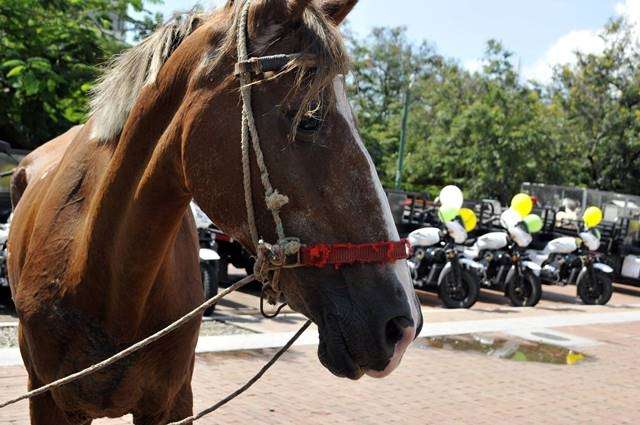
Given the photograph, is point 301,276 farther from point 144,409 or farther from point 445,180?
point 445,180

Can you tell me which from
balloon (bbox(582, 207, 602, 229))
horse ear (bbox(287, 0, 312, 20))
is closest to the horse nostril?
horse ear (bbox(287, 0, 312, 20))

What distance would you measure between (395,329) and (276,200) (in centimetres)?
46

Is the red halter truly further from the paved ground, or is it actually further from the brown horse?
the paved ground

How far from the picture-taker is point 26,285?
9.87ft

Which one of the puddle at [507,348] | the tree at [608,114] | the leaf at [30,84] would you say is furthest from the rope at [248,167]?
the tree at [608,114]

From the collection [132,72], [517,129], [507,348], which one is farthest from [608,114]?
[132,72]

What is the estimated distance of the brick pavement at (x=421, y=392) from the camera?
19.5 ft

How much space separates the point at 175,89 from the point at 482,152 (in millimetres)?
24733

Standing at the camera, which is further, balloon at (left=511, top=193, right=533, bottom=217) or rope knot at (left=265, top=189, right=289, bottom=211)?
balloon at (left=511, top=193, right=533, bottom=217)

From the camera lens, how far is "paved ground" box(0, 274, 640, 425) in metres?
5.96

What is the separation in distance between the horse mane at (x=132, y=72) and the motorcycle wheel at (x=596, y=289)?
513 inches

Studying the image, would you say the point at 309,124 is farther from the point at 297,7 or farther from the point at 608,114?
the point at 608,114

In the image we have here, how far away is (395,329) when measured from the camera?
193 centimetres

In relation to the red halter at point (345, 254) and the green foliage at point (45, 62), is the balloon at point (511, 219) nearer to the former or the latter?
the green foliage at point (45, 62)
